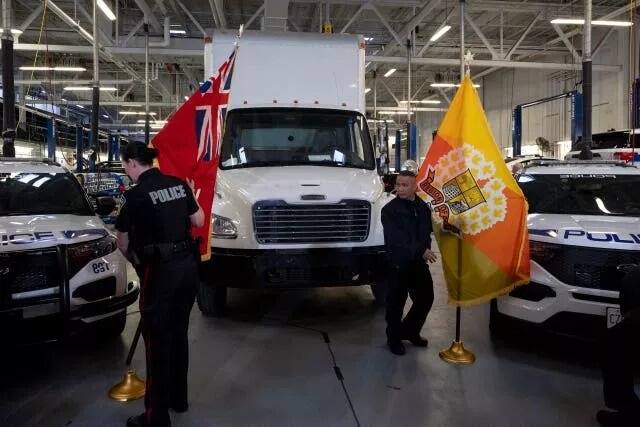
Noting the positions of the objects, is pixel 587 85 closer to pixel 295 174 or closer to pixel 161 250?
pixel 295 174

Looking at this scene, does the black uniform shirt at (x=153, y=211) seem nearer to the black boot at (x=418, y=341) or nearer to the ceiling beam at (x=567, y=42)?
the black boot at (x=418, y=341)

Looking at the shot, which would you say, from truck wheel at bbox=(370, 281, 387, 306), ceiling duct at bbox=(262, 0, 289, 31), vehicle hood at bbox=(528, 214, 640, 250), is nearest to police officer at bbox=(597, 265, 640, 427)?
vehicle hood at bbox=(528, 214, 640, 250)

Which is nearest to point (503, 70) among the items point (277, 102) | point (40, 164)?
point (277, 102)

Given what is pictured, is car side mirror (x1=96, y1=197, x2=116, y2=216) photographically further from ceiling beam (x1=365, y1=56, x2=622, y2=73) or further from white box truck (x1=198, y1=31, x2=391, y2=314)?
ceiling beam (x1=365, y1=56, x2=622, y2=73)

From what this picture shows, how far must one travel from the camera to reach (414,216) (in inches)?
173

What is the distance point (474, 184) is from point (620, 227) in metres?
1.16

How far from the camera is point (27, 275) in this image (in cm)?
371

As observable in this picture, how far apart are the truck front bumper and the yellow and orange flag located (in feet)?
2.82

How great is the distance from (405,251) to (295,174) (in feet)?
4.96

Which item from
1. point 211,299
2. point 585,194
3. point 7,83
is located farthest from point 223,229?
point 7,83

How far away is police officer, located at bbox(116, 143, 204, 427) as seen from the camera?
2979 mm

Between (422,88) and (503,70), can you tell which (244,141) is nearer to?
(503,70)

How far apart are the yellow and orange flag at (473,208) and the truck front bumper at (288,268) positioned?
2.82 feet

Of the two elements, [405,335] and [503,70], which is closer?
[405,335]
